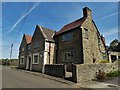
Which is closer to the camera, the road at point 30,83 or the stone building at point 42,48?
the road at point 30,83

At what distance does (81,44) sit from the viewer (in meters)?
18.7

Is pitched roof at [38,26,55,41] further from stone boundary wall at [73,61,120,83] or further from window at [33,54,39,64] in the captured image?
stone boundary wall at [73,61,120,83]

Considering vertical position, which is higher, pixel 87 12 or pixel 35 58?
pixel 87 12

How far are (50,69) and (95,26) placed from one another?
→ 1149cm

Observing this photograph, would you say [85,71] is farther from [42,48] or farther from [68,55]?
[42,48]

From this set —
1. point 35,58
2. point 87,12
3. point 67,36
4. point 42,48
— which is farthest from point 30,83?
point 87,12

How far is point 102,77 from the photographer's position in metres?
14.7

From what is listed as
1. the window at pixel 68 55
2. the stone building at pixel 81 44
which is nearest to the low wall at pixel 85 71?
the stone building at pixel 81 44

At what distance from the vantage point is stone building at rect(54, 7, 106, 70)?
19.0 metres

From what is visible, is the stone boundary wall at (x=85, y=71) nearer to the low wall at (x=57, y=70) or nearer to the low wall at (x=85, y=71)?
the low wall at (x=85, y=71)

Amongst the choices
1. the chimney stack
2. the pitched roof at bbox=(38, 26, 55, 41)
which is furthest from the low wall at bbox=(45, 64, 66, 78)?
the chimney stack

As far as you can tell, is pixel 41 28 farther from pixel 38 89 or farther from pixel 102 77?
pixel 38 89

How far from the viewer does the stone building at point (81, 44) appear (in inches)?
747

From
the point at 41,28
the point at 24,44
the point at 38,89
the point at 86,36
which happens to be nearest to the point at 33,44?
the point at 41,28
